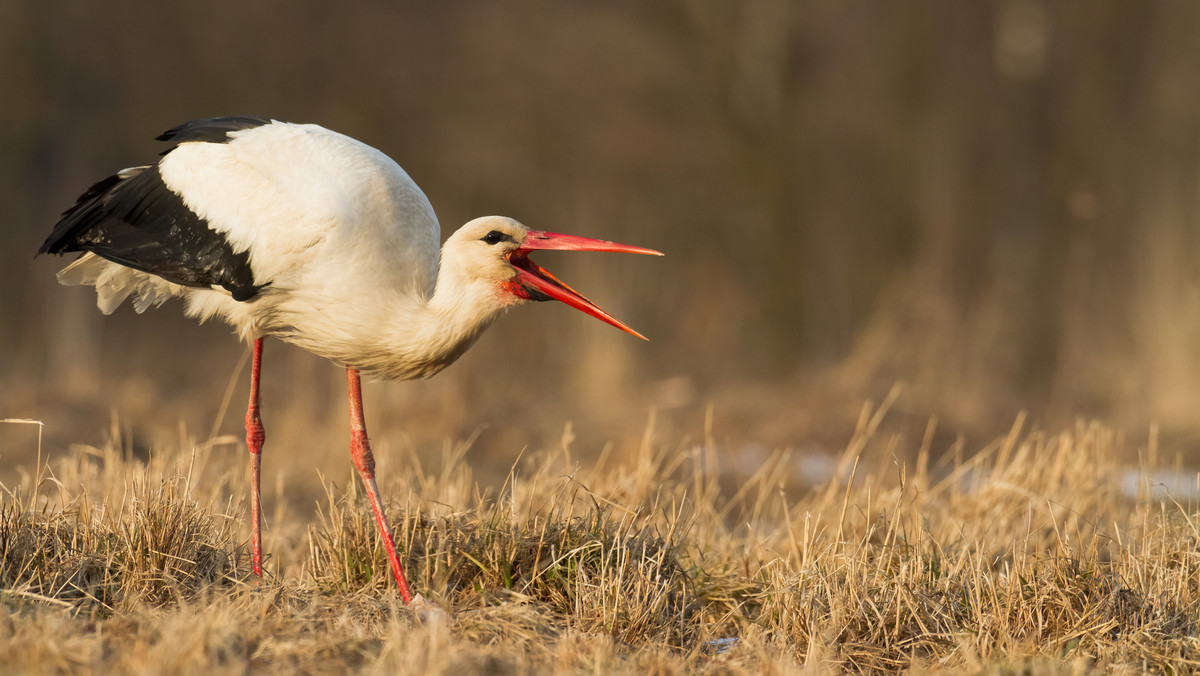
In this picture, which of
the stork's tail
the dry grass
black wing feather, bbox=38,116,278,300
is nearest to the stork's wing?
black wing feather, bbox=38,116,278,300

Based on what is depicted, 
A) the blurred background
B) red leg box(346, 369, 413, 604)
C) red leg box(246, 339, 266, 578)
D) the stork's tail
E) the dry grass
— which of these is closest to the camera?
the dry grass

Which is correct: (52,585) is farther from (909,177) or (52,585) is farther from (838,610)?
(909,177)

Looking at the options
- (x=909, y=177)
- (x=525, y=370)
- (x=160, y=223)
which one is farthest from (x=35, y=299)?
(x=160, y=223)

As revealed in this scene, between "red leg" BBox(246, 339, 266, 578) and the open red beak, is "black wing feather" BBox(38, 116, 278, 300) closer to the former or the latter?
"red leg" BBox(246, 339, 266, 578)

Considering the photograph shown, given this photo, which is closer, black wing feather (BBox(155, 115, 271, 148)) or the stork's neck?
the stork's neck

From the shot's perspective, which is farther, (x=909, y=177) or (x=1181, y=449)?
(x=909, y=177)

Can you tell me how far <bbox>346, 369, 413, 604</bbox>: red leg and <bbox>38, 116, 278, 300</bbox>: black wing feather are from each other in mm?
585

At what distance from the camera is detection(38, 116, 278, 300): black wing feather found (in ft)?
14.6

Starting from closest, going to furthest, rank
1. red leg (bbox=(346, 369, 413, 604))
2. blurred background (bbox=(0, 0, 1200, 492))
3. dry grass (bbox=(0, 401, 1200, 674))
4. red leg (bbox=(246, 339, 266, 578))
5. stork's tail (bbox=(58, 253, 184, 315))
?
dry grass (bbox=(0, 401, 1200, 674)) < red leg (bbox=(346, 369, 413, 604)) < red leg (bbox=(246, 339, 266, 578)) < stork's tail (bbox=(58, 253, 184, 315)) < blurred background (bbox=(0, 0, 1200, 492))

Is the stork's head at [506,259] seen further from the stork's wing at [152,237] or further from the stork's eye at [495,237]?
the stork's wing at [152,237]

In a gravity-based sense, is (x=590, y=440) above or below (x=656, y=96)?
below

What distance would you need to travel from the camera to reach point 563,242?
4137 mm

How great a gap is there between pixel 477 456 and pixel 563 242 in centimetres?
501

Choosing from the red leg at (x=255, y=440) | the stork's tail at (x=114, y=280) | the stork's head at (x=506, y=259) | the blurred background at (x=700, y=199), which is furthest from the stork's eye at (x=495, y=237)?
the blurred background at (x=700, y=199)
